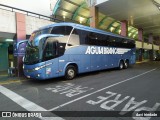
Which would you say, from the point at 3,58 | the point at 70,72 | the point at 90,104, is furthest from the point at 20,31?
the point at 90,104

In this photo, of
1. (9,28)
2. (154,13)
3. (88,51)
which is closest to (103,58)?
(88,51)

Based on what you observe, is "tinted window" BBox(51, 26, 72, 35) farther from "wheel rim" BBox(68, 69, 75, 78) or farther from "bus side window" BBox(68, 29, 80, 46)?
"wheel rim" BBox(68, 69, 75, 78)

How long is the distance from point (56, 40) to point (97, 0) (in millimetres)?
11570

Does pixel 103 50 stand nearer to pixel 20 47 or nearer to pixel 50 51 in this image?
pixel 50 51

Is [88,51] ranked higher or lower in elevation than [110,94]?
higher

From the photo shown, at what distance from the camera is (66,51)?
972 centimetres

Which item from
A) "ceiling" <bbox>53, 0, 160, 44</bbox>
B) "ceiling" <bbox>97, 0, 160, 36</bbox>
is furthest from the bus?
"ceiling" <bbox>53, 0, 160, 44</bbox>

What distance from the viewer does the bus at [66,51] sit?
8.62 metres

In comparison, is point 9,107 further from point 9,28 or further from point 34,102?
point 9,28

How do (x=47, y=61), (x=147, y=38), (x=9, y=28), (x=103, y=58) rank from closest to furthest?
(x=47, y=61), (x=9, y=28), (x=103, y=58), (x=147, y=38)

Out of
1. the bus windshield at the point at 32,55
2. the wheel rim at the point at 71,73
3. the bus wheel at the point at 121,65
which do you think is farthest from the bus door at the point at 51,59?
the bus wheel at the point at 121,65

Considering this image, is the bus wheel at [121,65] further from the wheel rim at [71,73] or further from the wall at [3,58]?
the wall at [3,58]

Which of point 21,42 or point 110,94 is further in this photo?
point 21,42

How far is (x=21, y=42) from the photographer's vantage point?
11.8 m
